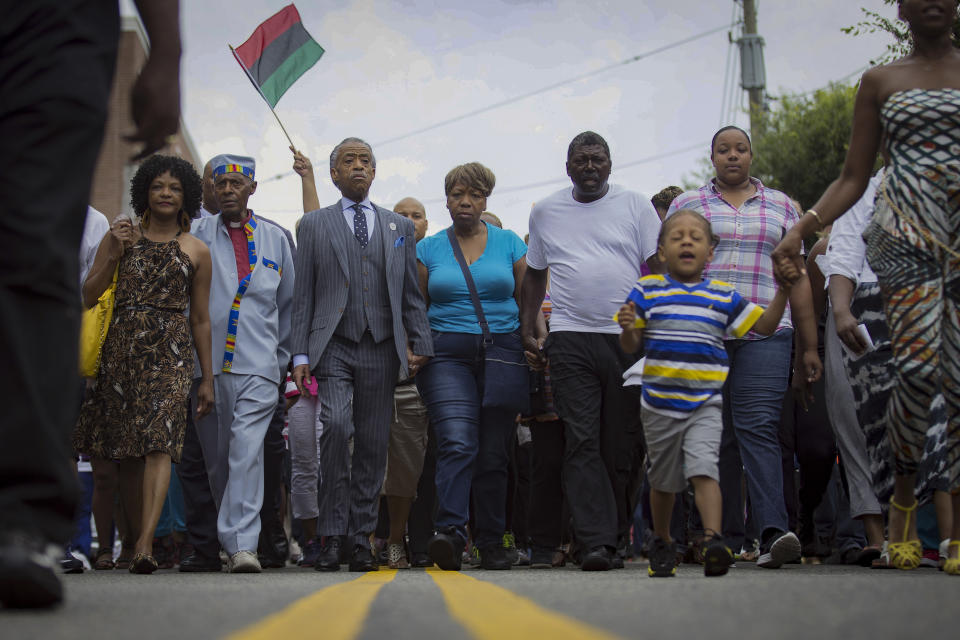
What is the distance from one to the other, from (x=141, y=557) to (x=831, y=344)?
450 centimetres

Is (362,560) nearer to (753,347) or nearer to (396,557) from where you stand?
(396,557)

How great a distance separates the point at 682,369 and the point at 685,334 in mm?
188

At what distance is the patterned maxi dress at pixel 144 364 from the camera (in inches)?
289

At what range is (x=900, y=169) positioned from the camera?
5.56m

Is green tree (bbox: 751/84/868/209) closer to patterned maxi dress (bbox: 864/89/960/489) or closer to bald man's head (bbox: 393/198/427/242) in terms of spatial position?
bald man's head (bbox: 393/198/427/242)

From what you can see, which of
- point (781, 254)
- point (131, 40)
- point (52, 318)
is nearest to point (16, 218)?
point (52, 318)

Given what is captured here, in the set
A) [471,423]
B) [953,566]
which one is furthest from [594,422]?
[953,566]

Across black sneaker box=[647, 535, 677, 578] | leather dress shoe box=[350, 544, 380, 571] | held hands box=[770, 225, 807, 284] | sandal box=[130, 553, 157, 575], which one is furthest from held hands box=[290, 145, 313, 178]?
black sneaker box=[647, 535, 677, 578]

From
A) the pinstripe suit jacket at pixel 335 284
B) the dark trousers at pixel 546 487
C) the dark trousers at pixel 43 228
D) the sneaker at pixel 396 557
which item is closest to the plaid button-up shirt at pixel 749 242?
the dark trousers at pixel 546 487

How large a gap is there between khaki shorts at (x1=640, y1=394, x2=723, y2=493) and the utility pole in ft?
83.3

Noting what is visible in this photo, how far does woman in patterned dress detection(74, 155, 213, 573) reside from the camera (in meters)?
7.33

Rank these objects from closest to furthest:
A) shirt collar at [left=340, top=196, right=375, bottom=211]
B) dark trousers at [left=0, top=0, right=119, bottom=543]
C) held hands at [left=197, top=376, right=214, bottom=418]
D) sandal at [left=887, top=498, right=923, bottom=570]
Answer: dark trousers at [left=0, top=0, right=119, bottom=543], sandal at [left=887, top=498, right=923, bottom=570], held hands at [left=197, top=376, right=214, bottom=418], shirt collar at [left=340, top=196, right=375, bottom=211]

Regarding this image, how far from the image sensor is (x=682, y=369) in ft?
19.7

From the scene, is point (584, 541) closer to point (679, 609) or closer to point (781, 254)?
point (781, 254)
